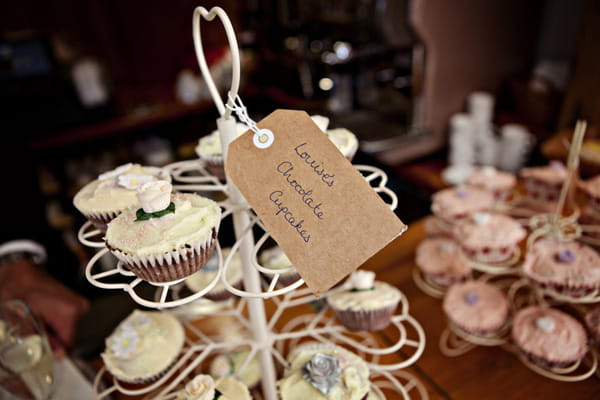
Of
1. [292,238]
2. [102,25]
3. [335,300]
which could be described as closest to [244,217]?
[292,238]

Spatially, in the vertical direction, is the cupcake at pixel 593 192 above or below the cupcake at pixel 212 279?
above

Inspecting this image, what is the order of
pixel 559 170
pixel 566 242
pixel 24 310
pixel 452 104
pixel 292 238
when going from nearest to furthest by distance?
pixel 292 238 < pixel 24 310 < pixel 566 242 < pixel 559 170 < pixel 452 104

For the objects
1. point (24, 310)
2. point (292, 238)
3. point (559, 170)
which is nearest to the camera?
point (292, 238)

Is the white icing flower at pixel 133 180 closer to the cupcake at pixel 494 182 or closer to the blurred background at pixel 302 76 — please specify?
the cupcake at pixel 494 182

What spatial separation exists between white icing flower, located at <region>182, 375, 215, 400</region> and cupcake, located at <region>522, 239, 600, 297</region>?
0.75 metres

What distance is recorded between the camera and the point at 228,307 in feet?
3.68

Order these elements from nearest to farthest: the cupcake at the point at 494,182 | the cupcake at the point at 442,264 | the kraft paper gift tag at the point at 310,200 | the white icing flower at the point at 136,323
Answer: the kraft paper gift tag at the point at 310,200 → the white icing flower at the point at 136,323 → the cupcake at the point at 442,264 → the cupcake at the point at 494,182

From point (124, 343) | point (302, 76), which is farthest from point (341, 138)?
point (302, 76)

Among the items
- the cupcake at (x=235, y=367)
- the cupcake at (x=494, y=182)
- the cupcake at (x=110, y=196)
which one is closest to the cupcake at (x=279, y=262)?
the cupcake at (x=235, y=367)

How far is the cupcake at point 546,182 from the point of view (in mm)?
1270

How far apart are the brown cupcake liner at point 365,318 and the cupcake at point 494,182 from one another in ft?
2.19

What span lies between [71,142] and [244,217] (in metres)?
2.10

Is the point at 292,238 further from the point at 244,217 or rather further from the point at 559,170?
the point at 559,170

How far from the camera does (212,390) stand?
700mm
